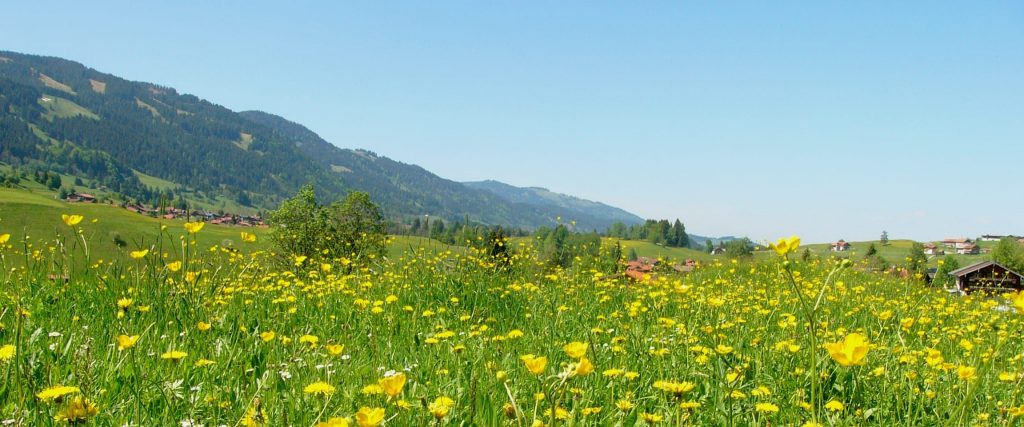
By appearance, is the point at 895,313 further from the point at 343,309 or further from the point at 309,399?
the point at 309,399

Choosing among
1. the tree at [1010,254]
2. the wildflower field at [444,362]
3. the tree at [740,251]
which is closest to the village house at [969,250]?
the tree at [1010,254]

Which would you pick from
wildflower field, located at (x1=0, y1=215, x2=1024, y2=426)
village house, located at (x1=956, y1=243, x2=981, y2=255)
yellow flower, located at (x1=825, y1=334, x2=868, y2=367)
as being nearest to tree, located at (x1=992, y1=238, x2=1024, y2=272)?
wildflower field, located at (x1=0, y1=215, x2=1024, y2=426)

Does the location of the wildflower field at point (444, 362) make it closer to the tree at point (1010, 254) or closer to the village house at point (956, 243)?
the tree at point (1010, 254)

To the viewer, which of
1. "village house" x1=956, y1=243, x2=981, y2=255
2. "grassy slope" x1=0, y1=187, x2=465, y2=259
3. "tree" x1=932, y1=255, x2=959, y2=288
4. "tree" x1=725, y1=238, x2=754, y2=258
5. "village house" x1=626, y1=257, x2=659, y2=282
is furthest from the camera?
"village house" x1=956, y1=243, x2=981, y2=255

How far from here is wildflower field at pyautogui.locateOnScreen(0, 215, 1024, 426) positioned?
239 cm

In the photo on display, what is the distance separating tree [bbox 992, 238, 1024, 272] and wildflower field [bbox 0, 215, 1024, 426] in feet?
217

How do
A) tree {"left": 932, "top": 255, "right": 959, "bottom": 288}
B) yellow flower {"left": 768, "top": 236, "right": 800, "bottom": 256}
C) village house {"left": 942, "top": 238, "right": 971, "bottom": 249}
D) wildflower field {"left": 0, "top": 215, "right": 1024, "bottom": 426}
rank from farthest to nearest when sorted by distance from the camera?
village house {"left": 942, "top": 238, "right": 971, "bottom": 249}, tree {"left": 932, "top": 255, "right": 959, "bottom": 288}, wildflower field {"left": 0, "top": 215, "right": 1024, "bottom": 426}, yellow flower {"left": 768, "top": 236, "right": 800, "bottom": 256}

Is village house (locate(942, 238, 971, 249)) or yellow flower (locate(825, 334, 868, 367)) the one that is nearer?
yellow flower (locate(825, 334, 868, 367))

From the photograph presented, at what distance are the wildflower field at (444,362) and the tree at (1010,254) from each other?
6613cm

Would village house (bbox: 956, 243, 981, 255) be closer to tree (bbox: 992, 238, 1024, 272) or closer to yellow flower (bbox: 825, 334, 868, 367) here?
tree (bbox: 992, 238, 1024, 272)

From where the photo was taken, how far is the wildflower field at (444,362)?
7.85 ft

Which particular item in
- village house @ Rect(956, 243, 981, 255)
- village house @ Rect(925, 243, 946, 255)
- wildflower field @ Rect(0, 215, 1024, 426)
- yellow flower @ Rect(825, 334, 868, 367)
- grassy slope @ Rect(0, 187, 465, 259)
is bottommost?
grassy slope @ Rect(0, 187, 465, 259)

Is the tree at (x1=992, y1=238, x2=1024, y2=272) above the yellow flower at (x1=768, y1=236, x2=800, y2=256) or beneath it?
above

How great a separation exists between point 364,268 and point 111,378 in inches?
175
